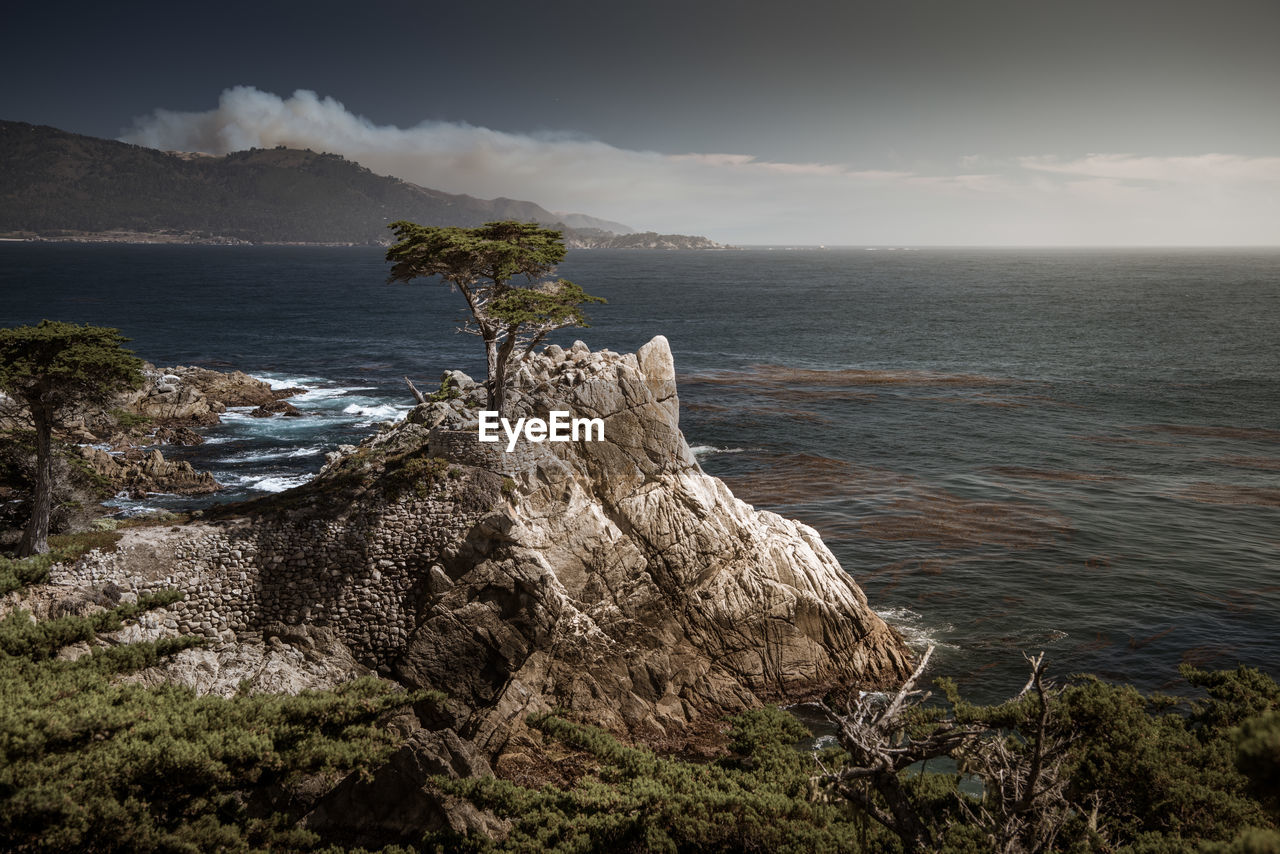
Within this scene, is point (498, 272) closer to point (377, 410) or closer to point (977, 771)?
point (977, 771)

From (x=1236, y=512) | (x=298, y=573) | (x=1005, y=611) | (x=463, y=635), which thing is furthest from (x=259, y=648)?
(x=1236, y=512)

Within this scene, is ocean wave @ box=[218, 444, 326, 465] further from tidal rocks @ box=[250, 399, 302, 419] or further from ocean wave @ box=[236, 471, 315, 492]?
tidal rocks @ box=[250, 399, 302, 419]

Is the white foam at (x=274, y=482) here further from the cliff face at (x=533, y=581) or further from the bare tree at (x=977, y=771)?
the bare tree at (x=977, y=771)

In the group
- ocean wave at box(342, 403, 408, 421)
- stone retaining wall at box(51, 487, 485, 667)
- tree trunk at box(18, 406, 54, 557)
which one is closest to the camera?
stone retaining wall at box(51, 487, 485, 667)

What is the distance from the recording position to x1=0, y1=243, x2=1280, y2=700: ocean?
110 feet

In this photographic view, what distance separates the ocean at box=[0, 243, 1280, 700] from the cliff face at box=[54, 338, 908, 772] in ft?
26.4

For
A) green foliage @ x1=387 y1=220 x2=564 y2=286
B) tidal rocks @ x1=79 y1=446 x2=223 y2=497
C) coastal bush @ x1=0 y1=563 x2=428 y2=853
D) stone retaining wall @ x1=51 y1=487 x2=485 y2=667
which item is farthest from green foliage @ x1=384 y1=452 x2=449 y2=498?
tidal rocks @ x1=79 y1=446 x2=223 y2=497

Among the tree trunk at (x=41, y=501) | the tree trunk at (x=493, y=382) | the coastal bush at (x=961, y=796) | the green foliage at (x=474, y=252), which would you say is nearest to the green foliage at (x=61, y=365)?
the tree trunk at (x=41, y=501)

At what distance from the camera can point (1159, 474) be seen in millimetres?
50219

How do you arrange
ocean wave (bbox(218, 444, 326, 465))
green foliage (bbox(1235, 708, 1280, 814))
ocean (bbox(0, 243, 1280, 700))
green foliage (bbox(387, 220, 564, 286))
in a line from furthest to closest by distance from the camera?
ocean wave (bbox(218, 444, 326, 465)) < ocean (bbox(0, 243, 1280, 700)) < green foliage (bbox(387, 220, 564, 286)) < green foliage (bbox(1235, 708, 1280, 814))

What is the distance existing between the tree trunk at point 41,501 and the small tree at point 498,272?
13.3 m

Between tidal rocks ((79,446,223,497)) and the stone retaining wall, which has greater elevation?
the stone retaining wall

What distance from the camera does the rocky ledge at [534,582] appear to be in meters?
24.2

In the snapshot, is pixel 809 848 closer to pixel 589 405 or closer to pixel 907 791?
pixel 907 791
